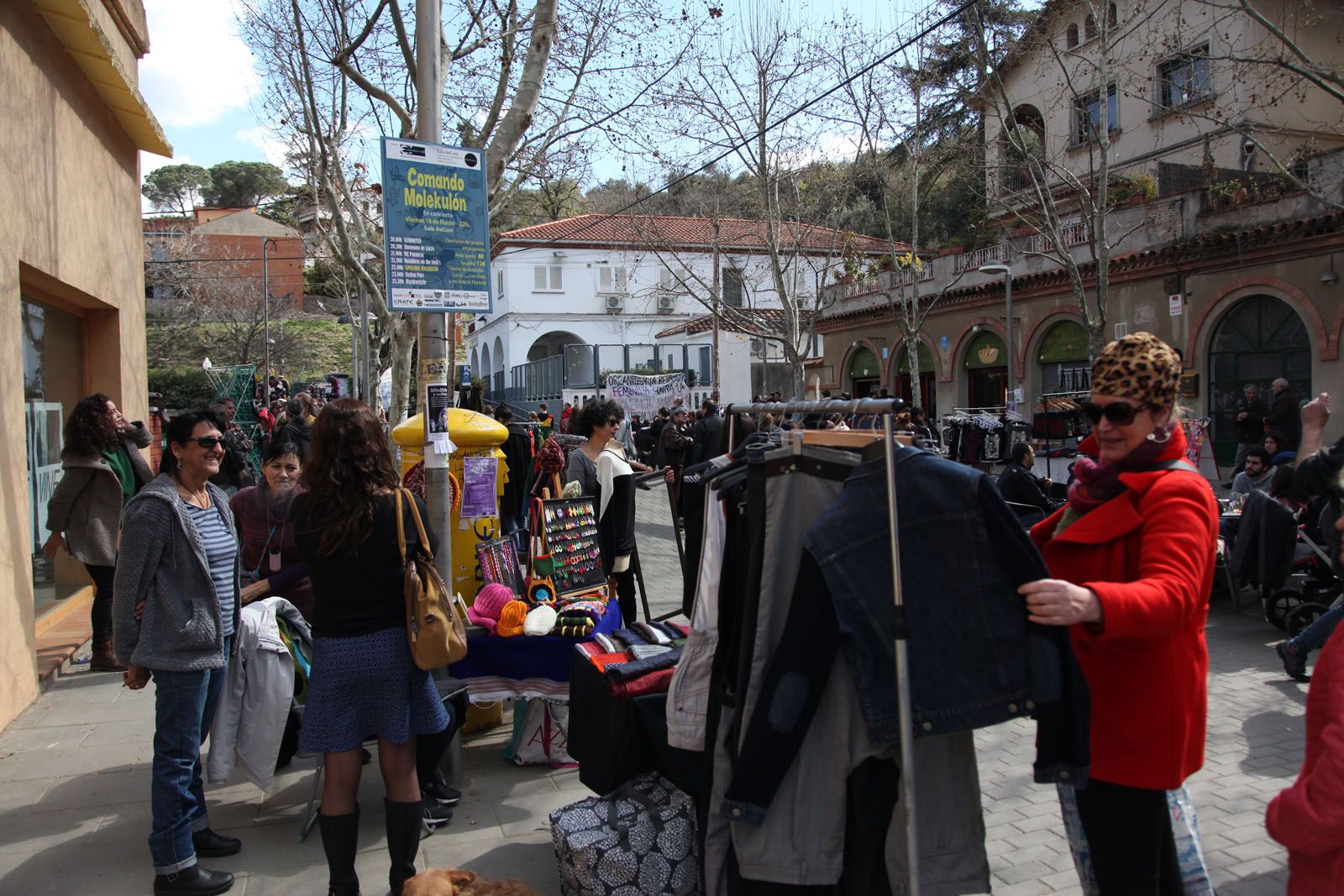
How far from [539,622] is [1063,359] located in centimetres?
2140

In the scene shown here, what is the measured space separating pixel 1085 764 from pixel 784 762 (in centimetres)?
75

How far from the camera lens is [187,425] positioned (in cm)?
364

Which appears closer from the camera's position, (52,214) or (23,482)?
(23,482)

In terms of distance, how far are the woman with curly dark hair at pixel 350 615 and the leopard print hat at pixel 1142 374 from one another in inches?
89.8

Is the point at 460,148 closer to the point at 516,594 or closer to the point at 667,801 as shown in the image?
the point at 516,594

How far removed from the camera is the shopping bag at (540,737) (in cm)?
481

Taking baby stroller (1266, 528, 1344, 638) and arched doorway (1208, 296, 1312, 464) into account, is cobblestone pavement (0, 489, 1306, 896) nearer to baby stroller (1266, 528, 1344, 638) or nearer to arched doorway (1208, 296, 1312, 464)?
baby stroller (1266, 528, 1344, 638)

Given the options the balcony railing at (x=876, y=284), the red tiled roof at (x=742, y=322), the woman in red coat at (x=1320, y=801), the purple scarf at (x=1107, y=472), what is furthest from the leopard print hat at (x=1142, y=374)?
the balcony railing at (x=876, y=284)

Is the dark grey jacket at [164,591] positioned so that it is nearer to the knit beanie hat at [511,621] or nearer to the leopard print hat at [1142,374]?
the knit beanie hat at [511,621]

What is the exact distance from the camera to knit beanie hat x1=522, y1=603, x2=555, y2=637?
437cm

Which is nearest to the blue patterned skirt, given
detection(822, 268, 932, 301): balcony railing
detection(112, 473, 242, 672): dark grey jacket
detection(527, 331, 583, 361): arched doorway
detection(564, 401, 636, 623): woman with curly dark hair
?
detection(112, 473, 242, 672): dark grey jacket

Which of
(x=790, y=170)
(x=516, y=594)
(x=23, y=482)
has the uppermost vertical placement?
(x=790, y=170)

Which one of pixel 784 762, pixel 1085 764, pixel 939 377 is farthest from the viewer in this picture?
pixel 939 377

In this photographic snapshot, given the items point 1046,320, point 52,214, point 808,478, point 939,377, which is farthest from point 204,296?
point 808,478
